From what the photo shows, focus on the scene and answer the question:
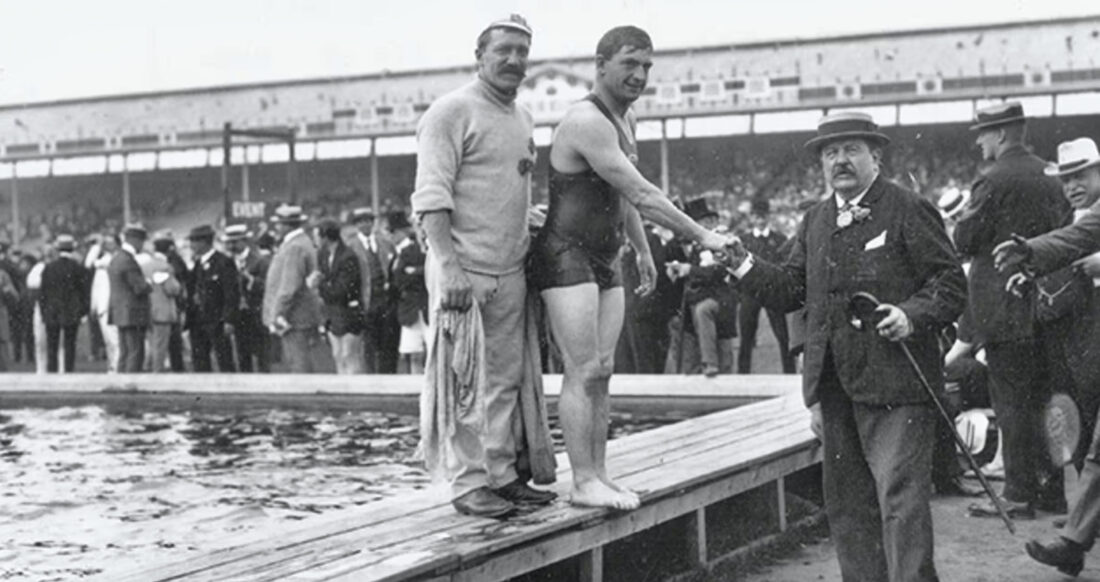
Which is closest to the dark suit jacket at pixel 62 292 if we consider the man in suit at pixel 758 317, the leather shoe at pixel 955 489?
the man in suit at pixel 758 317

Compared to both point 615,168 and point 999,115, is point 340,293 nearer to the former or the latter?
point 999,115

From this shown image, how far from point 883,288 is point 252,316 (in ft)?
40.7

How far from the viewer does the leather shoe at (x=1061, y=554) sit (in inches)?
231

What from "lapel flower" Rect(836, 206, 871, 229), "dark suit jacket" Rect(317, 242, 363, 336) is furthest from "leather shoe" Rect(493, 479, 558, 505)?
"dark suit jacket" Rect(317, 242, 363, 336)

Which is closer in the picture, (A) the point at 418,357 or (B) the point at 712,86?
(A) the point at 418,357

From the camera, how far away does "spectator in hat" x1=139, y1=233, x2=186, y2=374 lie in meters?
16.6

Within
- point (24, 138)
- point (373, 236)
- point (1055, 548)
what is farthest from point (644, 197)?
point (24, 138)

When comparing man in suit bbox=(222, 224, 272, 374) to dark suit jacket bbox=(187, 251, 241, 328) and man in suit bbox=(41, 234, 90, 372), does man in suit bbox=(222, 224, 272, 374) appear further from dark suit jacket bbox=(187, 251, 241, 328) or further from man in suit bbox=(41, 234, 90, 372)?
man in suit bbox=(41, 234, 90, 372)

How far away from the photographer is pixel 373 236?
15.3 metres

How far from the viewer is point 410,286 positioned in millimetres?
14016

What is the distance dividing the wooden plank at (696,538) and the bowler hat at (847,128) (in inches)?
73.1

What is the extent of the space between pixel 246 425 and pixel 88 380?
3386 mm

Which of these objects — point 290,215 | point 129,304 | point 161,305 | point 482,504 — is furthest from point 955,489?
point 161,305

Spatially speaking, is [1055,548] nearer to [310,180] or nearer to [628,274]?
[628,274]
